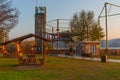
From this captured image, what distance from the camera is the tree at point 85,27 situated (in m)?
56.4

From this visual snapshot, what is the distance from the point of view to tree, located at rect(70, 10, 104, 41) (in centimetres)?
5644

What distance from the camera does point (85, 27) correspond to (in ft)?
189

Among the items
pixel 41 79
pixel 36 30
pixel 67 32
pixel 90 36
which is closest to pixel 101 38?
pixel 90 36

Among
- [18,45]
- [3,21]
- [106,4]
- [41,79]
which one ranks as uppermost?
[106,4]

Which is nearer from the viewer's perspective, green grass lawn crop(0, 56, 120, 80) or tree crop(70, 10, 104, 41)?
green grass lawn crop(0, 56, 120, 80)

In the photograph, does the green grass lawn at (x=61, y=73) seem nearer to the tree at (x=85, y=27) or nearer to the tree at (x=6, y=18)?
the tree at (x=6, y=18)

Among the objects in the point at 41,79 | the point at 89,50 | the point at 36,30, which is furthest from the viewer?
the point at 36,30

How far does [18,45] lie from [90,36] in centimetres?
3472

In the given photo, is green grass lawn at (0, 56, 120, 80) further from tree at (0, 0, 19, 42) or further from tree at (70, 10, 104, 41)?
tree at (70, 10, 104, 41)

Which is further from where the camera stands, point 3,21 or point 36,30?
point 36,30

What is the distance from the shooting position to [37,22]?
64562 millimetres

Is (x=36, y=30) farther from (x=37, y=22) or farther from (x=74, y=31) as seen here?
(x=74, y=31)

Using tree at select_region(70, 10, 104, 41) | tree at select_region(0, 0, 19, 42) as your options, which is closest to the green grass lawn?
tree at select_region(0, 0, 19, 42)

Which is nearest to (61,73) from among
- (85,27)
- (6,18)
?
(6,18)
